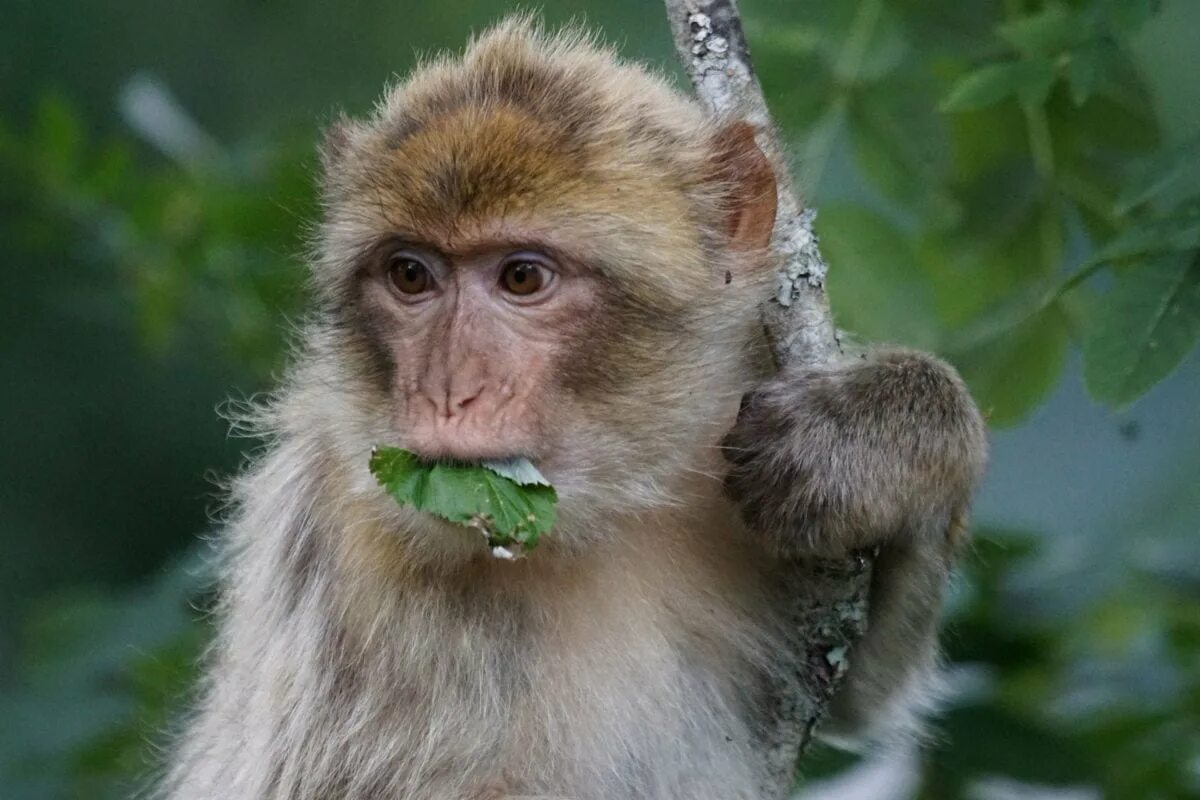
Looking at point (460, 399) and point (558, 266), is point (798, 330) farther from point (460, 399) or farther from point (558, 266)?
point (460, 399)

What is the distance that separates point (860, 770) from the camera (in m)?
5.59

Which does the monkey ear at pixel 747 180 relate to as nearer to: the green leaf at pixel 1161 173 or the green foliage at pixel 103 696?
the green leaf at pixel 1161 173

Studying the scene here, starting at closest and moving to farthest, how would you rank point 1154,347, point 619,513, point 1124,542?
1. point 1154,347
2. point 619,513
3. point 1124,542

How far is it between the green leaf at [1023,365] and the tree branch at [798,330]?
0.90m

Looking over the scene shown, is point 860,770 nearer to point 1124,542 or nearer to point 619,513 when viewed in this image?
point 1124,542

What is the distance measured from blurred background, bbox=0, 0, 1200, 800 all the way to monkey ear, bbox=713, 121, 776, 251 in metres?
0.45

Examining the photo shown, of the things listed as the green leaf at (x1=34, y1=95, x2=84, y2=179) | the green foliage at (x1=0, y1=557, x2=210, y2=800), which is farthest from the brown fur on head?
the green leaf at (x1=34, y1=95, x2=84, y2=179)

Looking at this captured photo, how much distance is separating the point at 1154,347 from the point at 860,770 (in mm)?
2345

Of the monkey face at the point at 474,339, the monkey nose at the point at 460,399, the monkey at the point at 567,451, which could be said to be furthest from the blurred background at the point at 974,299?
the monkey nose at the point at 460,399

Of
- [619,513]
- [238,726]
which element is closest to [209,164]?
[238,726]

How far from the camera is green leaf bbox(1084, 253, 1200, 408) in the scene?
368 centimetres

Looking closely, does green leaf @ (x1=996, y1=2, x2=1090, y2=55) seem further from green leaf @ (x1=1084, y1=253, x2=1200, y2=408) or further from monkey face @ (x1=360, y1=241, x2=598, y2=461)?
monkey face @ (x1=360, y1=241, x2=598, y2=461)

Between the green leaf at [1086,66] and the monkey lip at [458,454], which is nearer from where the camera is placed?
the monkey lip at [458,454]

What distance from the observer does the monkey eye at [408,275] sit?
4133 millimetres
